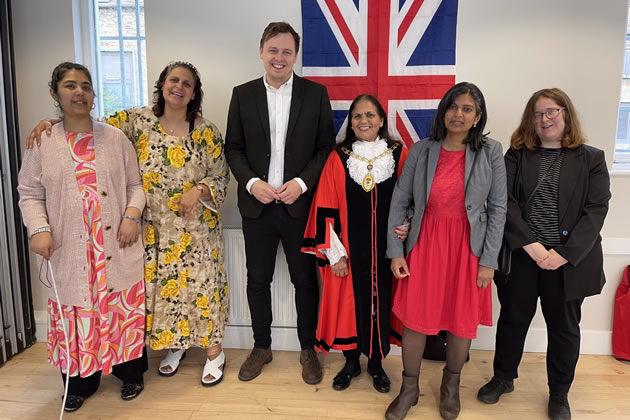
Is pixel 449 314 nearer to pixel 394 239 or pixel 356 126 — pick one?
pixel 394 239

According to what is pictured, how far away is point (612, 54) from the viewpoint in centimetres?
229

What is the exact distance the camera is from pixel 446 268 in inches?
70.1

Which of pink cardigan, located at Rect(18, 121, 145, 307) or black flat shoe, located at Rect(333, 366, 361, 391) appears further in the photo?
black flat shoe, located at Rect(333, 366, 361, 391)

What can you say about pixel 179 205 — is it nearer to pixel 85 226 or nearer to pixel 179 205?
pixel 179 205

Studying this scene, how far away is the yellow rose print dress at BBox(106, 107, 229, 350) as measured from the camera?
196cm

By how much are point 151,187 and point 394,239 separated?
1.14 meters

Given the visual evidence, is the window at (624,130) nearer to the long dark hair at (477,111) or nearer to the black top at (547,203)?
the black top at (547,203)

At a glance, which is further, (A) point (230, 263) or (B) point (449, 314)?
(A) point (230, 263)

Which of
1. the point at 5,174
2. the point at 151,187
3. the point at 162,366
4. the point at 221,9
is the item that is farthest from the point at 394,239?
the point at 5,174

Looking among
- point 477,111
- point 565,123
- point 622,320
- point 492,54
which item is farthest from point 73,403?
point 622,320

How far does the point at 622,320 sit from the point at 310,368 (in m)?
1.79

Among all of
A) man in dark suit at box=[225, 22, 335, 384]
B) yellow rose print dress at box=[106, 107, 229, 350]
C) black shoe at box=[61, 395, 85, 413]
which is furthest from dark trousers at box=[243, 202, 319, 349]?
black shoe at box=[61, 395, 85, 413]

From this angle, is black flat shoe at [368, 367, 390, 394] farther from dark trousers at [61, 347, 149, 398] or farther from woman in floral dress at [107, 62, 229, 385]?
dark trousers at [61, 347, 149, 398]

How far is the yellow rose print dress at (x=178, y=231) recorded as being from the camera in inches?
77.3
